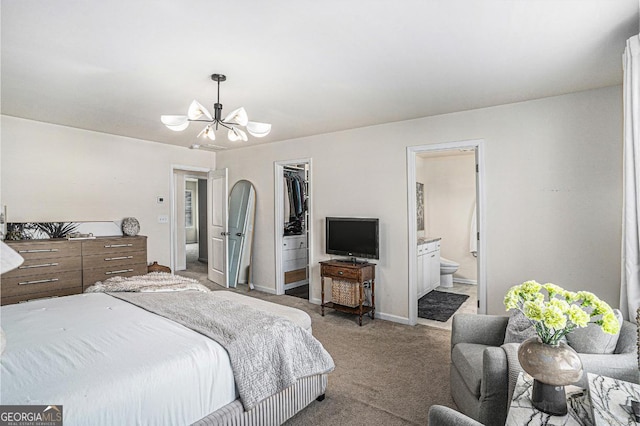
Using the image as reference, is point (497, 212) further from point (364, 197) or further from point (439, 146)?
point (364, 197)

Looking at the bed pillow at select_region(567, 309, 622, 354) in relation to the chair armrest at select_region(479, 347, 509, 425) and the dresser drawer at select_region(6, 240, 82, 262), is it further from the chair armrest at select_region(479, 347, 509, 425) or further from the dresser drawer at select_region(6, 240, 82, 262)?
the dresser drawer at select_region(6, 240, 82, 262)

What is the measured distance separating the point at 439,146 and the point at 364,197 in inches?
44.3

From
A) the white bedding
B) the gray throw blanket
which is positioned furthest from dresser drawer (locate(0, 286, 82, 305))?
the gray throw blanket

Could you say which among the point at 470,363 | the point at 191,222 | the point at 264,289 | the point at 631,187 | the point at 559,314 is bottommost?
the point at 264,289

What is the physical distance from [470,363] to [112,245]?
4.25 metres

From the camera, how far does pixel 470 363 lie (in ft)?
6.81

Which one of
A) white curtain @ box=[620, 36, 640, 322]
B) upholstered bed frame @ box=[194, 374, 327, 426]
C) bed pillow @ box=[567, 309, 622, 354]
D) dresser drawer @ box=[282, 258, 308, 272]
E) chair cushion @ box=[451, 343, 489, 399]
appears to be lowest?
upholstered bed frame @ box=[194, 374, 327, 426]

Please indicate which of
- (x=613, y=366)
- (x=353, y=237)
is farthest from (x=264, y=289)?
(x=613, y=366)

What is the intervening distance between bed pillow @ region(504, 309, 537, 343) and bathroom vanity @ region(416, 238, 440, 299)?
2.68m

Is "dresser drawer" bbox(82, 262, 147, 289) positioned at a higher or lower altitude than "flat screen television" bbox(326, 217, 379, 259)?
lower

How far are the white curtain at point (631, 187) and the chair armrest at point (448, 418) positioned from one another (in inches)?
61.8

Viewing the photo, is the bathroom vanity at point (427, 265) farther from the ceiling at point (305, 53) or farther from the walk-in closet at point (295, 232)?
the ceiling at point (305, 53)

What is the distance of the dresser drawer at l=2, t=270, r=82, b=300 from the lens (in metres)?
3.50

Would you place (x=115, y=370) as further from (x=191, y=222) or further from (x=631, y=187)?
(x=191, y=222)
